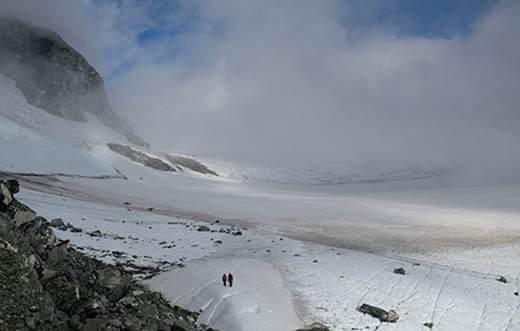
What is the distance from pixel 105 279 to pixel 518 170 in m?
117

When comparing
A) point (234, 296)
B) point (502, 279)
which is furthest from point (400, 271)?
point (234, 296)

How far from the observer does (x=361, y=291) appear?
14.0 m

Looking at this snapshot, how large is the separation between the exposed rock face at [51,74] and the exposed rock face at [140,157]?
18876 millimetres

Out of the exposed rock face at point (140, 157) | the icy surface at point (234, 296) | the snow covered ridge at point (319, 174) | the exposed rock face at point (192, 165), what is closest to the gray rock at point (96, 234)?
the icy surface at point (234, 296)

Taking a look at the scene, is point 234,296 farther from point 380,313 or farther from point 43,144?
point 43,144

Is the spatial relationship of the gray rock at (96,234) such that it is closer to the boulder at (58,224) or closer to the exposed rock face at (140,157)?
the boulder at (58,224)

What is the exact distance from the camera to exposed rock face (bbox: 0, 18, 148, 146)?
273 feet

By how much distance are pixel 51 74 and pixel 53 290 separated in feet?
317

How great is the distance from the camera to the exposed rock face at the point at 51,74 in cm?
8319

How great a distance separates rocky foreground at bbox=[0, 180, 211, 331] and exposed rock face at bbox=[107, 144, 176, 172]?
59692mm

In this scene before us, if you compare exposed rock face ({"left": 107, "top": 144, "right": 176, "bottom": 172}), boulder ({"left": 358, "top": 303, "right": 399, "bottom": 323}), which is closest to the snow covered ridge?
exposed rock face ({"left": 107, "top": 144, "right": 176, "bottom": 172})

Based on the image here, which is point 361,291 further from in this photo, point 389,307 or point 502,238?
point 502,238

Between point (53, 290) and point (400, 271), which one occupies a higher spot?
point (400, 271)

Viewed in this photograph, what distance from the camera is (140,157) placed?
69.8 m
